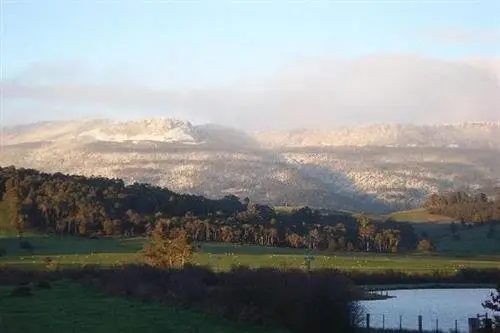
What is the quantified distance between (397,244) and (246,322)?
136m

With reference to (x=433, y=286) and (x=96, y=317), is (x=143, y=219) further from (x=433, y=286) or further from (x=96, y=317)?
(x=96, y=317)

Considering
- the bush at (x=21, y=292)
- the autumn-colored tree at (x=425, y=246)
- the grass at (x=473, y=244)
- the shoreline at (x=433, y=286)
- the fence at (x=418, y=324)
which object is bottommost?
the grass at (x=473, y=244)

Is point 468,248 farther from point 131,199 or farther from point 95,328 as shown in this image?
point 95,328

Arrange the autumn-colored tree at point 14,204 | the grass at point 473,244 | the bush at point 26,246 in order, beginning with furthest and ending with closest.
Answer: the grass at point 473,244 < the autumn-colored tree at point 14,204 < the bush at point 26,246

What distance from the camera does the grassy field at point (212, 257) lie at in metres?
109

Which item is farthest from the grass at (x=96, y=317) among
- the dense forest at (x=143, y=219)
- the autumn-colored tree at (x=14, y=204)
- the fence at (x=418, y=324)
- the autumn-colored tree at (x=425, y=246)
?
the autumn-colored tree at (x=425, y=246)

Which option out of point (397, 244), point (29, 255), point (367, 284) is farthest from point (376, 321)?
point (397, 244)

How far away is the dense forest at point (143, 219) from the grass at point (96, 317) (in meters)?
92.8

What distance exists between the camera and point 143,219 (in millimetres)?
165250

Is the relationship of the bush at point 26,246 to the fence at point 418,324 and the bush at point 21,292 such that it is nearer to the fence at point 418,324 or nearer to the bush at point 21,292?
the bush at point 21,292

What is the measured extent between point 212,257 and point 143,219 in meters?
48.2

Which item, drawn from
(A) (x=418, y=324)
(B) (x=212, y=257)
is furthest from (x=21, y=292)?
(B) (x=212, y=257)

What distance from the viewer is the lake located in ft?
202

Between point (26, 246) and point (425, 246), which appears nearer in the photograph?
point (26, 246)
